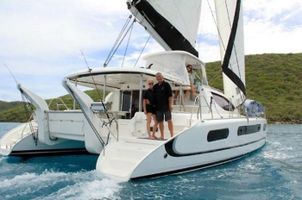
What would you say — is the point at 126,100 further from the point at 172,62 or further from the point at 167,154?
the point at 167,154

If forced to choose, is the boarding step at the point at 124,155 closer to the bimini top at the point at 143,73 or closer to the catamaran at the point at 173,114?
the catamaran at the point at 173,114

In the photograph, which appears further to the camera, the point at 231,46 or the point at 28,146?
the point at 231,46

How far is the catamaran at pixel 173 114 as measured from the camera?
382 inches

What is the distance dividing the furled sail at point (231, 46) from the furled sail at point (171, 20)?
179 centimetres

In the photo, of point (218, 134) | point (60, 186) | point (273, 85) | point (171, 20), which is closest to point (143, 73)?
point (218, 134)

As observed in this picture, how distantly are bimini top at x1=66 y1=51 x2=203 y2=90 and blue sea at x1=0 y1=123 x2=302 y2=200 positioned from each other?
8.87ft

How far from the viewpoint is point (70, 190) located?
8148mm

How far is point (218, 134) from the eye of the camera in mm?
11469

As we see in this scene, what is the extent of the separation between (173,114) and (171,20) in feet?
14.7

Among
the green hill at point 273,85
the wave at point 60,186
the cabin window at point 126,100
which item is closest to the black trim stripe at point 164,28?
the cabin window at point 126,100

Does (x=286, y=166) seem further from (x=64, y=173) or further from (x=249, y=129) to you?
(x=64, y=173)

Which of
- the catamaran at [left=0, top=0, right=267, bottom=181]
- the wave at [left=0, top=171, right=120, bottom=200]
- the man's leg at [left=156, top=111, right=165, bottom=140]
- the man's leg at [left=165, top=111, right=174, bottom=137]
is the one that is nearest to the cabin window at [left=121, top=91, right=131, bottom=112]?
the catamaran at [left=0, top=0, right=267, bottom=181]

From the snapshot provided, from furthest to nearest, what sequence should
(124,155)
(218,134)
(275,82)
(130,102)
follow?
(275,82), (130,102), (218,134), (124,155)

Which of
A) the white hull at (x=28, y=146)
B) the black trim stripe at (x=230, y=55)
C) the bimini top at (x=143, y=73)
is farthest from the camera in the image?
the black trim stripe at (x=230, y=55)
